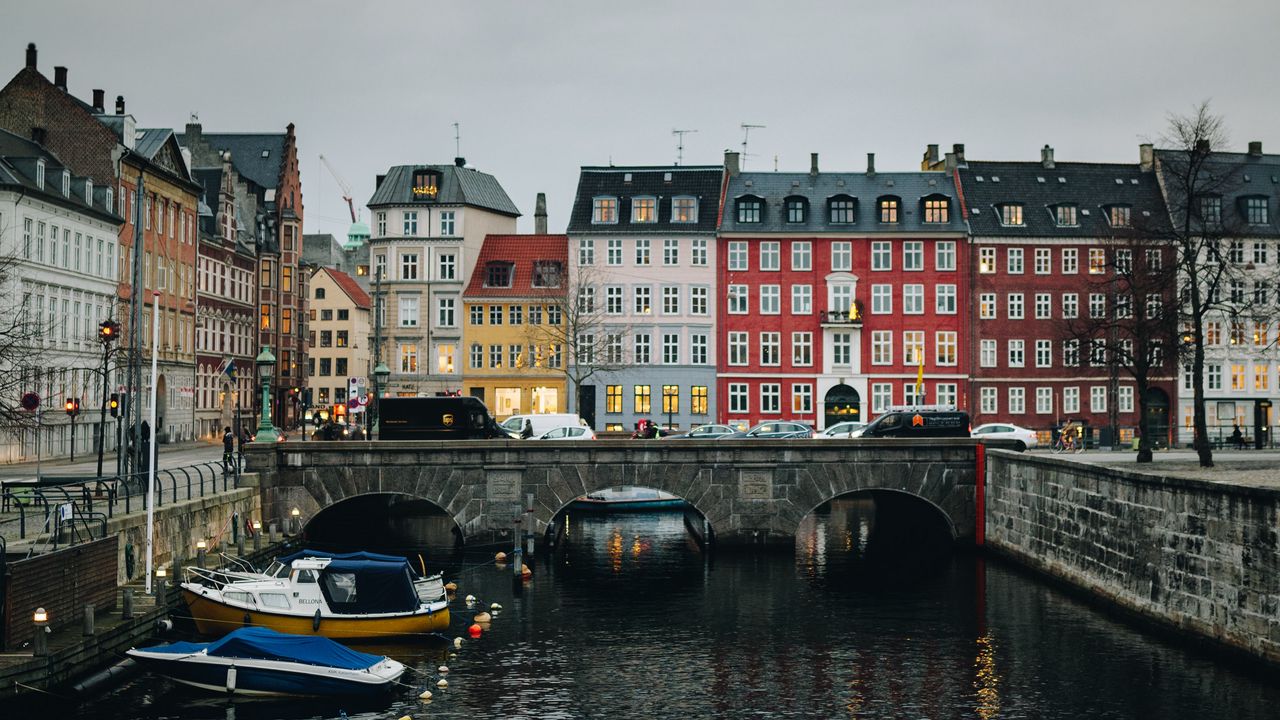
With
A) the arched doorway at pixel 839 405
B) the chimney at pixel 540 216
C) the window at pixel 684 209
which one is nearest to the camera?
the arched doorway at pixel 839 405

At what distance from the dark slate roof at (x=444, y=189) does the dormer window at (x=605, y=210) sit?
9399 millimetres

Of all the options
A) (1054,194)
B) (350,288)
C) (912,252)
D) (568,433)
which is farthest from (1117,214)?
(350,288)

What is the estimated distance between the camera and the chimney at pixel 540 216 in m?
107

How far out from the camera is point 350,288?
474 feet

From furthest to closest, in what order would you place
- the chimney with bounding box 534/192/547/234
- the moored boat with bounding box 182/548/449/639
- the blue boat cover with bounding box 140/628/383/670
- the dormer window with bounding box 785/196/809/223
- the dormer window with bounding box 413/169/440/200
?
the chimney with bounding box 534/192/547/234
the dormer window with bounding box 413/169/440/200
the dormer window with bounding box 785/196/809/223
the moored boat with bounding box 182/548/449/639
the blue boat cover with bounding box 140/628/383/670

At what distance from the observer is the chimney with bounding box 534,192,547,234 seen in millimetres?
106812

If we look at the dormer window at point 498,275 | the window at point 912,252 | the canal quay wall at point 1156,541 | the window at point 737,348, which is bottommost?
the canal quay wall at point 1156,541

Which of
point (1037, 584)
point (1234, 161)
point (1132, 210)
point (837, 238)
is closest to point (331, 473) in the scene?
point (1037, 584)

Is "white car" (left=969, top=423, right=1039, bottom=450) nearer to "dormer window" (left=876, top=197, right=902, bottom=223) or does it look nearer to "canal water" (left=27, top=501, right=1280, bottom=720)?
"canal water" (left=27, top=501, right=1280, bottom=720)

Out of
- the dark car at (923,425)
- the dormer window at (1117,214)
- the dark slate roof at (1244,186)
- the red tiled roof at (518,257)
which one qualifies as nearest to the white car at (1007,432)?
the dark car at (923,425)

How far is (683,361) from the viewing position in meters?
91.8

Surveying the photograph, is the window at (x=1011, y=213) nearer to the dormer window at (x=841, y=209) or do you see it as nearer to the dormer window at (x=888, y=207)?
the dormer window at (x=888, y=207)

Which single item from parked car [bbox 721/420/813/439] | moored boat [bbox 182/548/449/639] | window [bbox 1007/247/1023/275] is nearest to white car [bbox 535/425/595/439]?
parked car [bbox 721/420/813/439]

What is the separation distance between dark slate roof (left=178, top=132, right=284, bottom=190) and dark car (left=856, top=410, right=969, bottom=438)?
70405 mm
